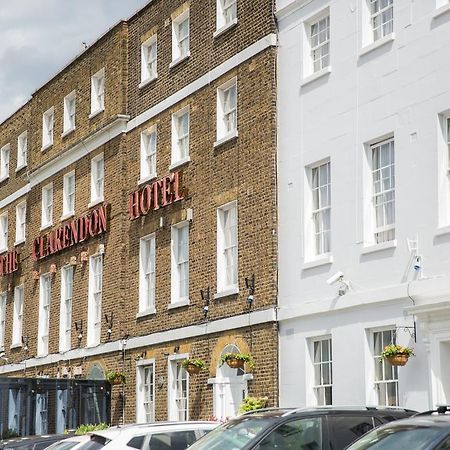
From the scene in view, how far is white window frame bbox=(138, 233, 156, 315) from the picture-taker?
31.0m

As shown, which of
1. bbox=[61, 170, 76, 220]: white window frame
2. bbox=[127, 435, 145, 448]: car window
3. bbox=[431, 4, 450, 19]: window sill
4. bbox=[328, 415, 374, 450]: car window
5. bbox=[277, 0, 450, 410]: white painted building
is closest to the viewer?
bbox=[328, 415, 374, 450]: car window

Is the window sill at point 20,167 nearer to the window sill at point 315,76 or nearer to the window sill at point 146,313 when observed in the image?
the window sill at point 146,313

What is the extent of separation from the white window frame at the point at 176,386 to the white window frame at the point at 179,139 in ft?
15.5

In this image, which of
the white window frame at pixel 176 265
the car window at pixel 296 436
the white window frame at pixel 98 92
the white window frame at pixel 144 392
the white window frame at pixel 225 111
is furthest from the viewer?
the white window frame at pixel 98 92

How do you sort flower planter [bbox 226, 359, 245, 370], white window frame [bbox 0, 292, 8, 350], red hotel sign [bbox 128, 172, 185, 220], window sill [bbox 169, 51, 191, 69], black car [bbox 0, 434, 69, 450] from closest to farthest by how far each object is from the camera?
black car [bbox 0, 434, 69, 450] < flower planter [bbox 226, 359, 245, 370] < red hotel sign [bbox 128, 172, 185, 220] < window sill [bbox 169, 51, 191, 69] < white window frame [bbox 0, 292, 8, 350]

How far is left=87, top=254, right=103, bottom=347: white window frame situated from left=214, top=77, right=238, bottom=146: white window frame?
7.27m

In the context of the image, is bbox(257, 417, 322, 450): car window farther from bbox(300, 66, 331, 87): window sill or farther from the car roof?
bbox(300, 66, 331, 87): window sill

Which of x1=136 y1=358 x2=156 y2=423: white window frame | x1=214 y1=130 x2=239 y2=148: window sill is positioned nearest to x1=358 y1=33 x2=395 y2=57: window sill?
x1=214 y1=130 x2=239 y2=148: window sill

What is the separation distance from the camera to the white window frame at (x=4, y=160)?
43.4 meters

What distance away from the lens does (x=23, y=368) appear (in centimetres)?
3866

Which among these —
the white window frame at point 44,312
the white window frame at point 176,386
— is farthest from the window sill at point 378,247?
the white window frame at point 44,312

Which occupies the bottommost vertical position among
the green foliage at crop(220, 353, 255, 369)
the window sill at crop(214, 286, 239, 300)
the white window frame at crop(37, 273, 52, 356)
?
the green foliage at crop(220, 353, 255, 369)

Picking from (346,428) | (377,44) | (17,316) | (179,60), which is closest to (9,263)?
(17,316)

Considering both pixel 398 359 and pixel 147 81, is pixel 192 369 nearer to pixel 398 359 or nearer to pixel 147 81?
pixel 398 359
